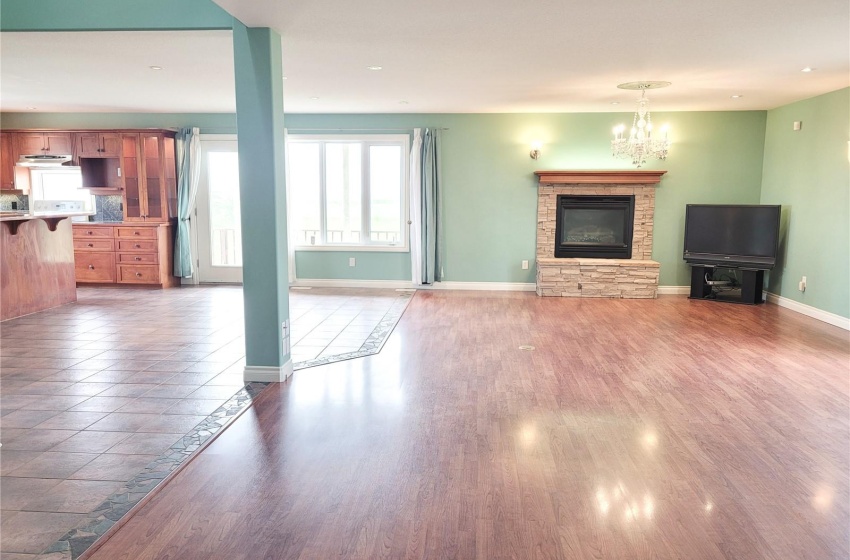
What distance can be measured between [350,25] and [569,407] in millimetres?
2835

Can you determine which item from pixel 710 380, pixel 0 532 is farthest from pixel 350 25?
pixel 710 380

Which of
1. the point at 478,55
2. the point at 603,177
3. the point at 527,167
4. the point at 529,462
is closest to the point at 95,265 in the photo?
the point at 527,167

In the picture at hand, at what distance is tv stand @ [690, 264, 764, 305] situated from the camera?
22.9 ft

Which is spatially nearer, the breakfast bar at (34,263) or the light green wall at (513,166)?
Answer: the breakfast bar at (34,263)

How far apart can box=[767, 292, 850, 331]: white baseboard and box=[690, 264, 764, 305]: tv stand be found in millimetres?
183

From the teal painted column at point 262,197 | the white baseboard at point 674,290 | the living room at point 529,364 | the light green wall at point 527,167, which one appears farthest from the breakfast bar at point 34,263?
the white baseboard at point 674,290

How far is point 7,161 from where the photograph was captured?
809cm

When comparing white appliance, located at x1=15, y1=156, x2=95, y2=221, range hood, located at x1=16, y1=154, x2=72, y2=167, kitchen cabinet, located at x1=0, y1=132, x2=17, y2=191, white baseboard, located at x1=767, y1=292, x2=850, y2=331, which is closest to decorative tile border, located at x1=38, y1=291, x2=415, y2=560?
white baseboard, located at x1=767, y1=292, x2=850, y2=331

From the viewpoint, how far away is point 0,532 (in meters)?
2.26

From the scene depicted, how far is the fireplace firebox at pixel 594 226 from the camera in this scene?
774 cm

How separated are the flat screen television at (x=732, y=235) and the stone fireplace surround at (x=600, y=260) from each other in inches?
20.6

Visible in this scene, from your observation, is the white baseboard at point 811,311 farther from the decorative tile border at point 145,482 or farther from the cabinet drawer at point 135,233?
the cabinet drawer at point 135,233

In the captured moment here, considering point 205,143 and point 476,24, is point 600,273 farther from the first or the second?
point 205,143

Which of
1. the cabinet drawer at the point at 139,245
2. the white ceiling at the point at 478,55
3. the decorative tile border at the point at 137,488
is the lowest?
the decorative tile border at the point at 137,488
